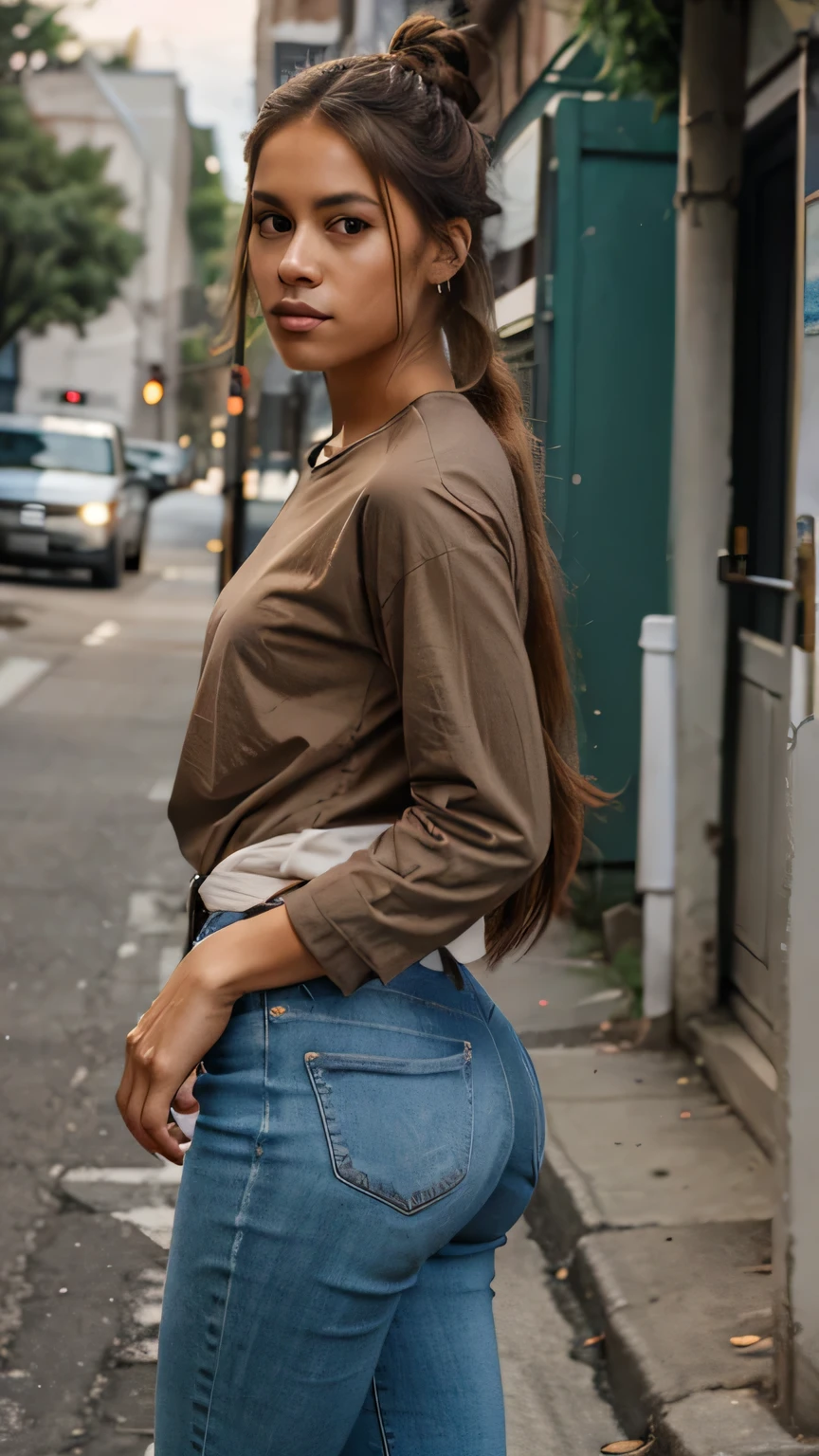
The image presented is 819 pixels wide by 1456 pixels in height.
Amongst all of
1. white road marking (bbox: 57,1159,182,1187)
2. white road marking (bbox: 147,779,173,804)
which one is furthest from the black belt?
white road marking (bbox: 147,779,173,804)

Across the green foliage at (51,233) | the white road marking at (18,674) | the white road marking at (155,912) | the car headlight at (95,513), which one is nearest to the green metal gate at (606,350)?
the white road marking at (155,912)

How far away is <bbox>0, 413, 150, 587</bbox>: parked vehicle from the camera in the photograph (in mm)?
18422

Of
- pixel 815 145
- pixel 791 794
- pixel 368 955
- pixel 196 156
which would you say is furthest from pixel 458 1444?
pixel 196 156

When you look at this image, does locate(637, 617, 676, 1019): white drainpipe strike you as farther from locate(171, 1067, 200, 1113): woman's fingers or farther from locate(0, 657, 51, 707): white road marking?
locate(0, 657, 51, 707): white road marking

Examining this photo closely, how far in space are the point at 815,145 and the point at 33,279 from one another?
36427 millimetres

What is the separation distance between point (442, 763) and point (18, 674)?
37.2 feet

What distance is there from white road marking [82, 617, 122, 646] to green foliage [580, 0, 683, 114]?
10124 mm

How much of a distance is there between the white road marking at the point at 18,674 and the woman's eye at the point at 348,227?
9.85 m

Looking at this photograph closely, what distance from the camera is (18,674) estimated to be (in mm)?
12281

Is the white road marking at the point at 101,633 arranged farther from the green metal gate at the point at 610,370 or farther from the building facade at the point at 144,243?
the building facade at the point at 144,243

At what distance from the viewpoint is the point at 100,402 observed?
2101 inches

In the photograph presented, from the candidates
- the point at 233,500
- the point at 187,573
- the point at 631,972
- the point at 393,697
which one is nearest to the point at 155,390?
the point at 187,573

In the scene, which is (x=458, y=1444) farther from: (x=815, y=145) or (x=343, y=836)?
(x=815, y=145)

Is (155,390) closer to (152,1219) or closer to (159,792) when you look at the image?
(159,792)
